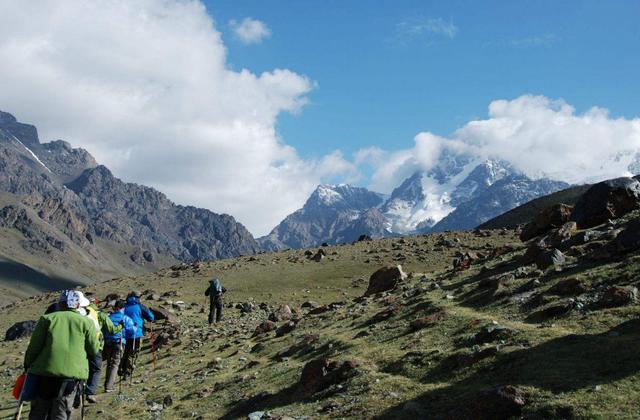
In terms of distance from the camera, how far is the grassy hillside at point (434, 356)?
1274 cm

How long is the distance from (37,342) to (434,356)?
10.4 metres

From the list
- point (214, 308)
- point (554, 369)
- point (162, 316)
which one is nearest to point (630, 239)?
point (554, 369)

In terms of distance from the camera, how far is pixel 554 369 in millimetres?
13320

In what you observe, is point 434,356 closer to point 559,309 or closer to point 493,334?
point 493,334

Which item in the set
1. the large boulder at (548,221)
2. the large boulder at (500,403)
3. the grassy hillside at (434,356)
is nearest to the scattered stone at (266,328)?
the grassy hillside at (434,356)

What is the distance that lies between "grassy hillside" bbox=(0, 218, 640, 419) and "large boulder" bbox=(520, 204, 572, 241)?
209 inches

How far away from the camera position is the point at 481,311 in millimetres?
20828

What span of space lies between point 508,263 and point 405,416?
17.1m

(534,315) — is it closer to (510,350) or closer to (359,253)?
(510,350)

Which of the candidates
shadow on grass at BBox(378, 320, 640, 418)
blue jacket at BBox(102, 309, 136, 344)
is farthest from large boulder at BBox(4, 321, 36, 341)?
shadow on grass at BBox(378, 320, 640, 418)

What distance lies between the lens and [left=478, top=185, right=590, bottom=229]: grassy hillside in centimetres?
11469

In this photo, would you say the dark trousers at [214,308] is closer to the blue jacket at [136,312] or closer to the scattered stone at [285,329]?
the scattered stone at [285,329]

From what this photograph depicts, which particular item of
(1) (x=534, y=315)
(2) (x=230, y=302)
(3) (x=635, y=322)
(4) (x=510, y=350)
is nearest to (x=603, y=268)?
(1) (x=534, y=315)

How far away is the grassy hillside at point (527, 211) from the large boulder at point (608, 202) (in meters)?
77.7
